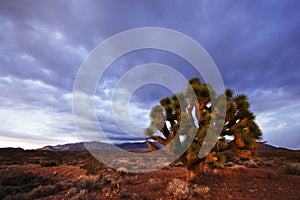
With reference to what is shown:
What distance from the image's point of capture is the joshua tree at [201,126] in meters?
8.67

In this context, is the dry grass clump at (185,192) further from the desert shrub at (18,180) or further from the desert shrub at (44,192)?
the desert shrub at (18,180)

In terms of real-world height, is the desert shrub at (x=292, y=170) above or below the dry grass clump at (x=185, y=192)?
above

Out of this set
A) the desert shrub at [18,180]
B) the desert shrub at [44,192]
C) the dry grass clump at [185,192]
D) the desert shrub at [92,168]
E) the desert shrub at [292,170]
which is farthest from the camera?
the desert shrub at [92,168]

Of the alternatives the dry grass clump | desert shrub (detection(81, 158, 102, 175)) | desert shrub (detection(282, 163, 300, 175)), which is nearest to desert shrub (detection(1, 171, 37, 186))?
desert shrub (detection(81, 158, 102, 175))

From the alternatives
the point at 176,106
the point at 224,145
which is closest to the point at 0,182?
the point at 176,106

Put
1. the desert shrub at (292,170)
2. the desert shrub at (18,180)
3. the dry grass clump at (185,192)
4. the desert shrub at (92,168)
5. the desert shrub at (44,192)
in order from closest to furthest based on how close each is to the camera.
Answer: the dry grass clump at (185,192), the desert shrub at (44,192), the desert shrub at (18,180), the desert shrub at (292,170), the desert shrub at (92,168)

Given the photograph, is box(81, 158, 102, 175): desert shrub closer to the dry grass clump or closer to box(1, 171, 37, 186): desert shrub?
box(1, 171, 37, 186): desert shrub

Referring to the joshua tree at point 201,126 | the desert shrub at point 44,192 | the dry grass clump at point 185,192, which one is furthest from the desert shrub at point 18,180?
the dry grass clump at point 185,192

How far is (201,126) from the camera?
30.1ft

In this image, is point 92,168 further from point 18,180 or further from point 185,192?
point 185,192

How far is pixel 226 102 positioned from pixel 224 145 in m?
2.00

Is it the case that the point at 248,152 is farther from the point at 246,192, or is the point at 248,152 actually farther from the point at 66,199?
the point at 66,199

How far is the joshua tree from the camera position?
8.67 meters

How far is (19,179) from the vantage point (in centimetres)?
1148
